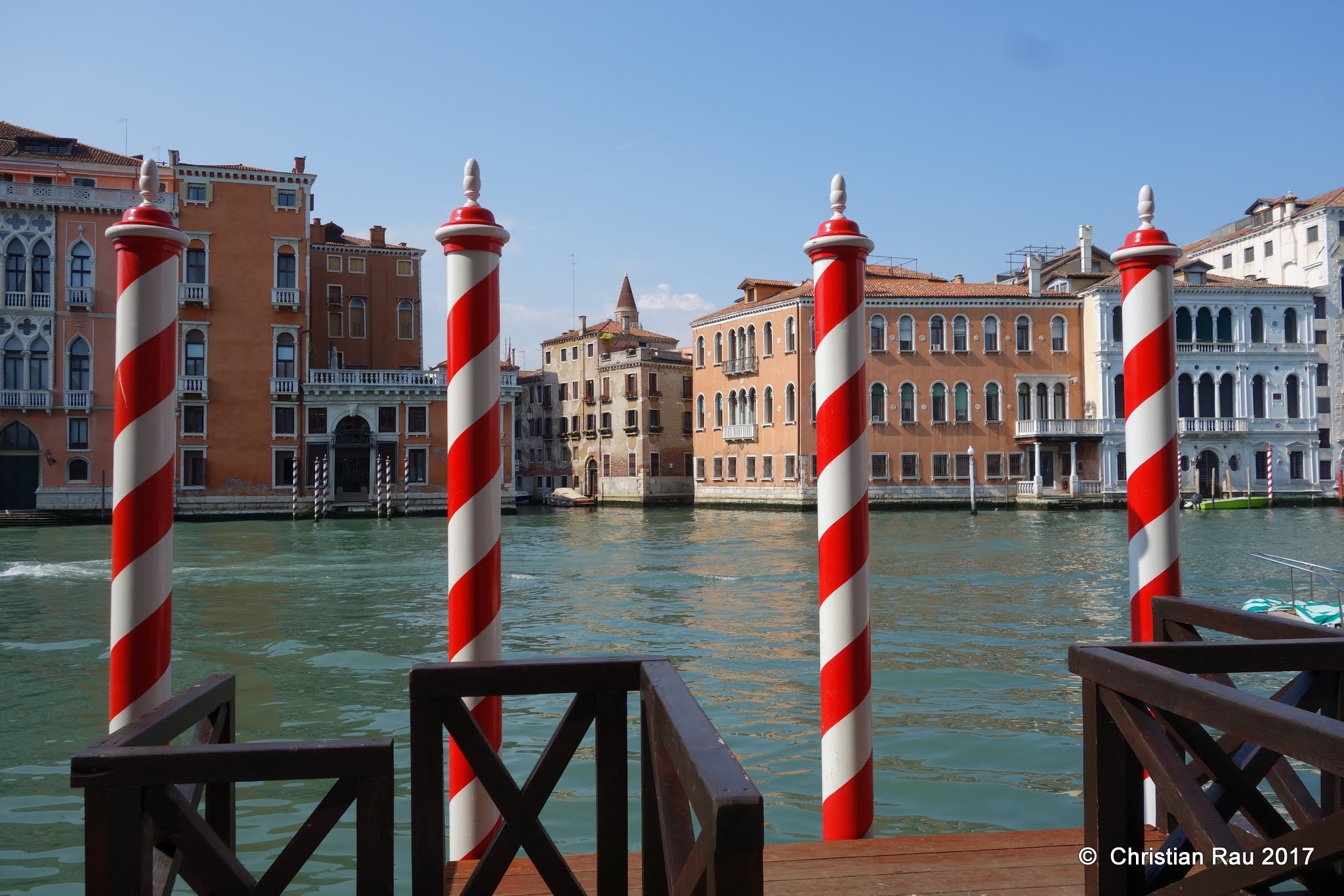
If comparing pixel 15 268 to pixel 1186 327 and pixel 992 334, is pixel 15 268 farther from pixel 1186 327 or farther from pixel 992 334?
pixel 1186 327

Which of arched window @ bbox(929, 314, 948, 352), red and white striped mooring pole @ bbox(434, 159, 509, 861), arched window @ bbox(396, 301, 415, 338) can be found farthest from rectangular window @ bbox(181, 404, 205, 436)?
red and white striped mooring pole @ bbox(434, 159, 509, 861)

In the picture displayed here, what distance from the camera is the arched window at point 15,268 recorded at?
27.3m

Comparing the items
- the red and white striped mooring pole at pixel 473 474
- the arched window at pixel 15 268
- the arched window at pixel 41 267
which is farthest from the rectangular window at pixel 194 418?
the red and white striped mooring pole at pixel 473 474

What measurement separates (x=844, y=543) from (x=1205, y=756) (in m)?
0.96

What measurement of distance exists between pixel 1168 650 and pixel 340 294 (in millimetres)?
34013

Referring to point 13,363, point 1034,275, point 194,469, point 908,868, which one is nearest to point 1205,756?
point 908,868

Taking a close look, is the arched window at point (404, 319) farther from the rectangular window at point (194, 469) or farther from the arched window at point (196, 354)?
the rectangular window at point (194, 469)

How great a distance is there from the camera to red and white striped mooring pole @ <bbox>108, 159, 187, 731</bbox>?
2.13m

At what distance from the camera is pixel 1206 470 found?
32.6 m

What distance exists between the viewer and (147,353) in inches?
86.5

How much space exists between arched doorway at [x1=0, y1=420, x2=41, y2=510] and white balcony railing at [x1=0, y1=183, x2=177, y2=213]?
18.7ft

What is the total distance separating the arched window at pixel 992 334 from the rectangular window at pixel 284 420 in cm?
2091

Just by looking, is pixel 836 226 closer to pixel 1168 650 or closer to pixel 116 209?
pixel 1168 650

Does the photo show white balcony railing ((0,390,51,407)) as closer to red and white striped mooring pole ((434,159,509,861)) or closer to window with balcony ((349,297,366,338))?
window with balcony ((349,297,366,338))
